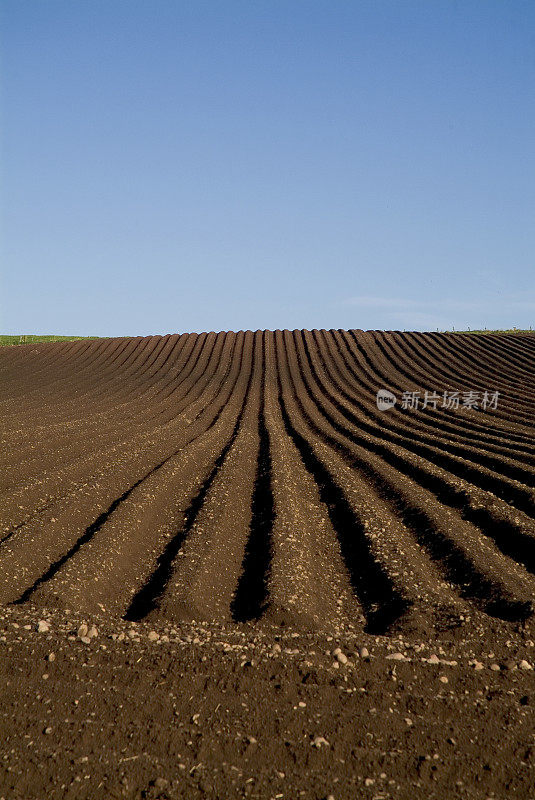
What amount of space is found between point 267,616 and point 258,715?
160 centimetres

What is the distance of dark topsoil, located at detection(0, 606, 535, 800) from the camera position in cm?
343

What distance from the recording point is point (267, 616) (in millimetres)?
5590

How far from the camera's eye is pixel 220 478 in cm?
1081

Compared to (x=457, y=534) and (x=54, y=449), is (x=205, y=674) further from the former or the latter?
(x=54, y=449)

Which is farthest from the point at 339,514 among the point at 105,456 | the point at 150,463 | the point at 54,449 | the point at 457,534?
the point at 54,449

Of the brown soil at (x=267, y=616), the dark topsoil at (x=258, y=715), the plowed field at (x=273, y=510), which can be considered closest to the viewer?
the dark topsoil at (x=258, y=715)

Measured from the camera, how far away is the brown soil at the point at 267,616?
3584 millimetres

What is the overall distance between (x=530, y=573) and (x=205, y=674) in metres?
4.18

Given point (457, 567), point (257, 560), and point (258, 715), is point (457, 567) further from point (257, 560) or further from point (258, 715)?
point (258, 715)
